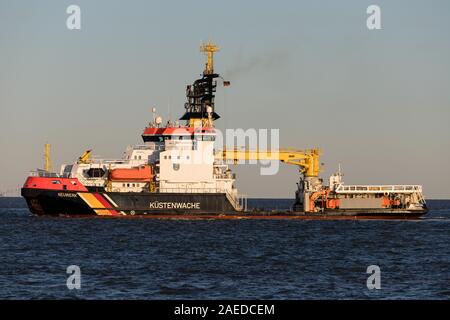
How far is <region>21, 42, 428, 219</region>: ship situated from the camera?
2424 inches

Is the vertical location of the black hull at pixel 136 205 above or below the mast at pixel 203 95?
below

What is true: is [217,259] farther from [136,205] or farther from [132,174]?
[132,174]

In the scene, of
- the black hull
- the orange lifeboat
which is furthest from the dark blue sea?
the orange lifeboat

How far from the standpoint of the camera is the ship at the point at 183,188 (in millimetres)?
61562

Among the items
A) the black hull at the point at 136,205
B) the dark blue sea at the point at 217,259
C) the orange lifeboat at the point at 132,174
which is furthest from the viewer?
the orange lifeboat at the point at 132,174

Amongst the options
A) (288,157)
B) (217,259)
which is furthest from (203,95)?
(217,259)

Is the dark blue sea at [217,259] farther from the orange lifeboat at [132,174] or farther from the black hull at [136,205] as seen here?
the orange lifeboat at [132,174]

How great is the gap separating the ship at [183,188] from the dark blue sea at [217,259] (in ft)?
5.84

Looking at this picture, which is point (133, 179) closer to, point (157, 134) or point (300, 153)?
point (157, 134)

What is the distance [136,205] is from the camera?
202 feet

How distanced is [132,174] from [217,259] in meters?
25.1

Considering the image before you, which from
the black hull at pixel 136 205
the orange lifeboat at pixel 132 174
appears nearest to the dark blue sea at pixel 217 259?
the black hull at pixel 136 205

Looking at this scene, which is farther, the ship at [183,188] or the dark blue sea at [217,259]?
the ship at [183,188]

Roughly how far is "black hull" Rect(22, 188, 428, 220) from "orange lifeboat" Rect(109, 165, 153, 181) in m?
Result: 1.26
